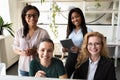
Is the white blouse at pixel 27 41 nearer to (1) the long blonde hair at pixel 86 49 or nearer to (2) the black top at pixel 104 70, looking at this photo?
(1) the long blonde hair at pixel 86 49

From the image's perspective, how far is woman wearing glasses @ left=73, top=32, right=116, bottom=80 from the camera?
135 cm

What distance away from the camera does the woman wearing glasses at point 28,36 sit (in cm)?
173

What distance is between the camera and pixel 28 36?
5.78ft

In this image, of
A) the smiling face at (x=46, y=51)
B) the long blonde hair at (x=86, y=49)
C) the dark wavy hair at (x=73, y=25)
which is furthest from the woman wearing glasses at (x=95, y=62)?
the dark wavy hair at (x=73, y=25)

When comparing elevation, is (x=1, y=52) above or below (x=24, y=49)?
below

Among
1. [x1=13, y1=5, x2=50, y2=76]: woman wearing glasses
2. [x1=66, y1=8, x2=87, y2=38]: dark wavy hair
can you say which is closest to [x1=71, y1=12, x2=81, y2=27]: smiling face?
[x1=66, y1=8, x2=87, y2=38]: dark wavy hair

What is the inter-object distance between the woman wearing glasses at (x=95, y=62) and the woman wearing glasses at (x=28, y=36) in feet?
1.60

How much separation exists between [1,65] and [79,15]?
3.07 feet

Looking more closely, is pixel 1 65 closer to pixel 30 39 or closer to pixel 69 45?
pixel 30 39

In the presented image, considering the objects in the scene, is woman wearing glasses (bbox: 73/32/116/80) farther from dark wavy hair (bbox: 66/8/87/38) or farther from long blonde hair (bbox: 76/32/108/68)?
dark wavy hair (bbox: 66/8/87/38)

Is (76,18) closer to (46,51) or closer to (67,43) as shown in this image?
(67,43)

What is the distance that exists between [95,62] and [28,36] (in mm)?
702

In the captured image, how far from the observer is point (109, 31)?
3.87 m

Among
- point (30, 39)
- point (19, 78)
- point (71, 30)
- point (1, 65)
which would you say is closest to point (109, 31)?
point (71, 30)
